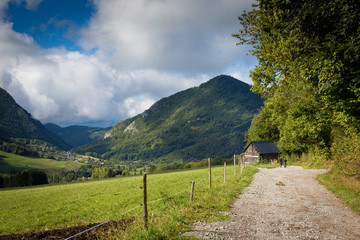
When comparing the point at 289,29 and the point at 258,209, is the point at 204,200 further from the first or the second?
the point at 289,29

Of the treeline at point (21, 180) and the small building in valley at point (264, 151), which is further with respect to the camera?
the treeline at point (21, 180)

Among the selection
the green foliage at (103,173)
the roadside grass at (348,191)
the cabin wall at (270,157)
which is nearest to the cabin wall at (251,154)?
the cabin wall at (270,157)

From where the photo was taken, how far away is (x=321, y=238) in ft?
24.6

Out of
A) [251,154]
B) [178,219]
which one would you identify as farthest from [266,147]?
[178,219]

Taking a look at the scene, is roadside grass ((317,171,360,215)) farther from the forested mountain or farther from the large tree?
the large tree

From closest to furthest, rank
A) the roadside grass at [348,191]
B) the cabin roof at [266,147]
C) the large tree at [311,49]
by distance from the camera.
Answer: the large tree at [311,49] < the roadside grass at [348,191] < the cabin roof at [266,147]

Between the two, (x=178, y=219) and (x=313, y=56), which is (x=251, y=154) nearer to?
(x=313, y=56)

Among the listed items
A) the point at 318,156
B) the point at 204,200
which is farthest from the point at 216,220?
the point at 318,156

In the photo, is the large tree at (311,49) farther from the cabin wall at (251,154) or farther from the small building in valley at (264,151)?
the cabin wall at (251,154)

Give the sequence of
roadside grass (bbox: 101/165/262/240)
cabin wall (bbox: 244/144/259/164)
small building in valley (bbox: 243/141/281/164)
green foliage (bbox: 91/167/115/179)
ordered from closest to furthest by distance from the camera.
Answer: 1. roadside grass (bbox: 101/165/262/240)
2. small building in valley (bbox: 243/141/281/164)
3. cabin wall (bbox: 244/144/259/164)
4. green foliage (bbox: 91/167/115/179)

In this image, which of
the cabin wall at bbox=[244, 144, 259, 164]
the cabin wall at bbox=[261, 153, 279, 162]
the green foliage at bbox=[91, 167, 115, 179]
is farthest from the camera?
the green foliage at bbox=[91, 167, 115, 179]

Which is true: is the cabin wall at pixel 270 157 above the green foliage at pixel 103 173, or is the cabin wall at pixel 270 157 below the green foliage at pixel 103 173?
above

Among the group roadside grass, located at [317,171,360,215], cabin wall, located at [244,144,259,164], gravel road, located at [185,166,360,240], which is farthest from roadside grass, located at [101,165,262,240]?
cabin wall, located at [244,144,259,164]

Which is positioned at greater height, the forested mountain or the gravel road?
the forested mountain
